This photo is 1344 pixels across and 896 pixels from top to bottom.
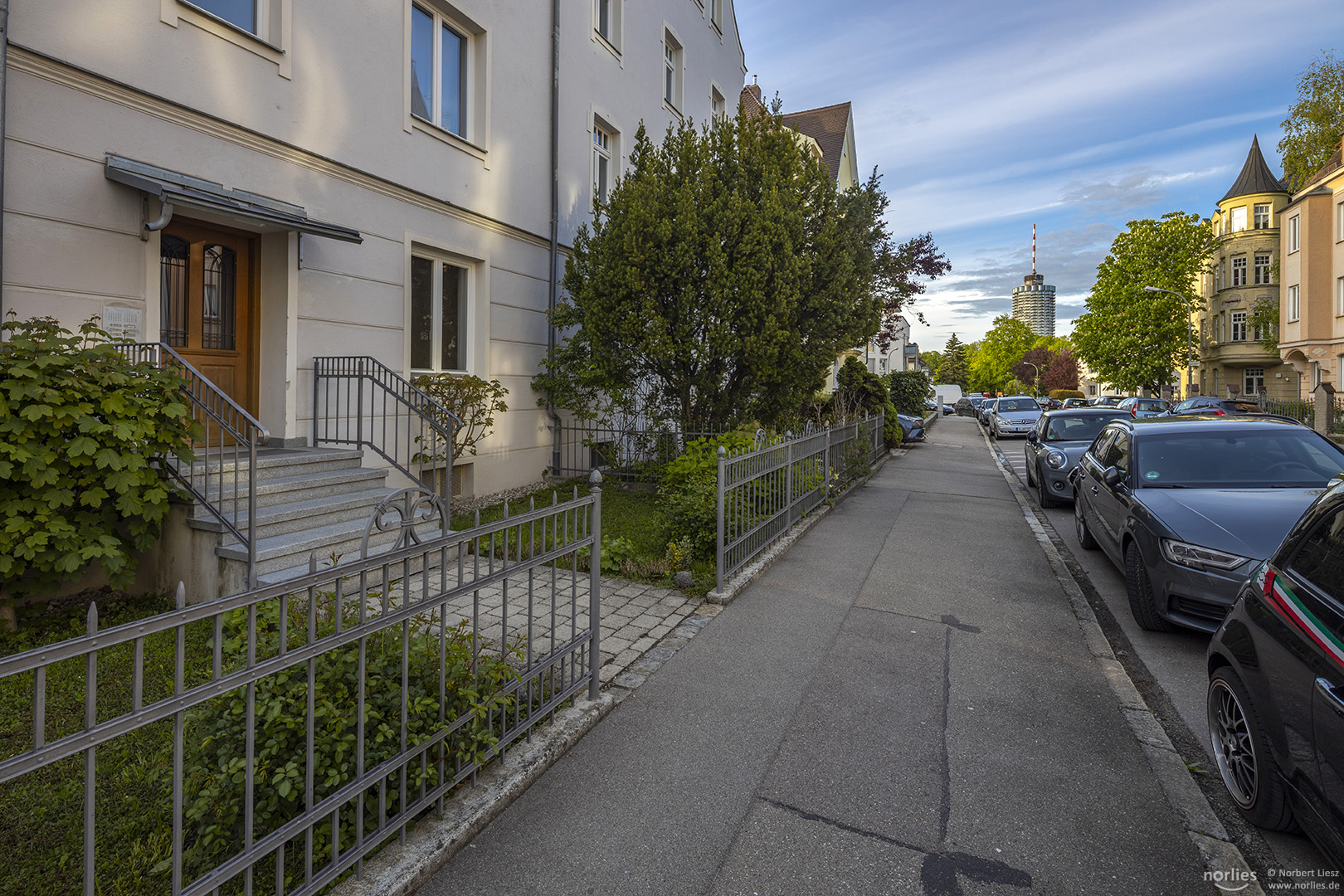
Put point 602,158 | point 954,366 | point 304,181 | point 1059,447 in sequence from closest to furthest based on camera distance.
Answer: point 304,181 → point 1059,447 → point 602,158 → point 954,366

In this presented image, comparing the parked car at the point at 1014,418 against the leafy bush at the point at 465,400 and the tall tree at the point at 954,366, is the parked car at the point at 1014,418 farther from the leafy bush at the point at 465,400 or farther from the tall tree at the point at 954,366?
the tall tree at the point at 954,366

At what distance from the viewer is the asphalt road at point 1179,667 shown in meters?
2.98

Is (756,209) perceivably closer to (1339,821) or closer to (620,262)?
(620,262)

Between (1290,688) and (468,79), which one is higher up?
(468,79)

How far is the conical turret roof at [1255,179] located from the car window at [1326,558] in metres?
59.8

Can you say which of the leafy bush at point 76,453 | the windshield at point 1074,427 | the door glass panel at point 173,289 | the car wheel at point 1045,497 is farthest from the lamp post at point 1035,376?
the leafy bush at point 76,453

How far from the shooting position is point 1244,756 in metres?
3.22

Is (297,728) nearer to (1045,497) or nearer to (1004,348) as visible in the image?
(1045,497)

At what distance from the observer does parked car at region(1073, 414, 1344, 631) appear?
501cm

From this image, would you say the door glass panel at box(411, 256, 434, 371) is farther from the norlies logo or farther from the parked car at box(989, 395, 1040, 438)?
the parked car at box(989, 395, 1040, 438)

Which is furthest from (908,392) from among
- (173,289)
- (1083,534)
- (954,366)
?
(954,366)

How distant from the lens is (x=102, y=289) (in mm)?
5762

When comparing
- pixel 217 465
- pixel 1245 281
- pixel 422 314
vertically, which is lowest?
pixel 217 465

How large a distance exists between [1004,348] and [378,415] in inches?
3786
